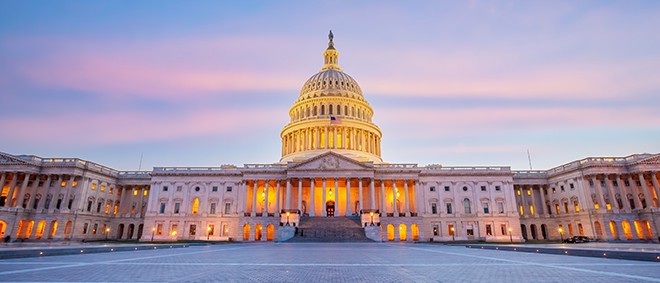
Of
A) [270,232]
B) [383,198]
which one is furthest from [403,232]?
[270,232]

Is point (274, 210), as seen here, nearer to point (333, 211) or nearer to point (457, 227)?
point (333, 211)

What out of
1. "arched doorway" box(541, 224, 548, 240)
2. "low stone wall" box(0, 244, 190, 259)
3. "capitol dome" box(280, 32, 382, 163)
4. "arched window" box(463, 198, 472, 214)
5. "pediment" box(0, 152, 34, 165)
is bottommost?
"low stone wall" box(0, 244, 190, 259)

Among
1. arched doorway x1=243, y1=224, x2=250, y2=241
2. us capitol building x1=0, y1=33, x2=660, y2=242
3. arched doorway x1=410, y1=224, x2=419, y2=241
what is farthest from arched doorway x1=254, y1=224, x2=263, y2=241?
arched doorway x1=410, y1=224, x2=419, y2=241

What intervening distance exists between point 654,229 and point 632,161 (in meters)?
11.3

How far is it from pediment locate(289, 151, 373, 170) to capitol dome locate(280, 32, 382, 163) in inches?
513

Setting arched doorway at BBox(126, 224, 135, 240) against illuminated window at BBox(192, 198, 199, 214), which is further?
arched doorway at BBox(126, 224, 135, 240)

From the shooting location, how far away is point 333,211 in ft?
219

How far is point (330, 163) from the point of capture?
200 feet

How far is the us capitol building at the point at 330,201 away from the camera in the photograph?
56094mm

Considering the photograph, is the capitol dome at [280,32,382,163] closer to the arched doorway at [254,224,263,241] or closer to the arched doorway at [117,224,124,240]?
the arched doorway at [254,224,263,241]

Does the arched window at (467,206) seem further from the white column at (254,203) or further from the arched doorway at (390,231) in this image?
the white column at (254,203)

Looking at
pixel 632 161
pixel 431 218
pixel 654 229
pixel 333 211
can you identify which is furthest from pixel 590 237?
pixel 333 211

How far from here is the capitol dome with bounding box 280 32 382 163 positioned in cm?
7831

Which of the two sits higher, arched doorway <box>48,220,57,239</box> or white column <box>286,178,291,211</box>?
white column <box>286,178,291,211</box>
